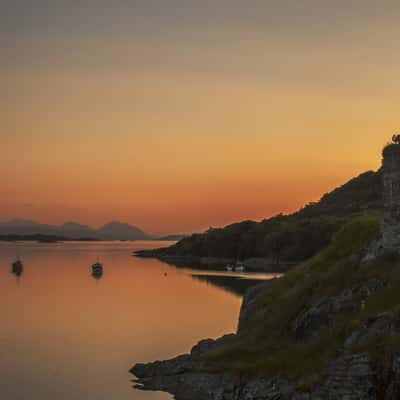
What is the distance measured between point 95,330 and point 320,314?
40033mm

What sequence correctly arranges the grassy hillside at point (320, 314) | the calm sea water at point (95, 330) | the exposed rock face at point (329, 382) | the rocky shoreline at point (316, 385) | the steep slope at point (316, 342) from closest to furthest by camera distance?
the exposed rock face at point (329, 382)
the rocky shoreline at point (316, 385)
the steep slope at point (316, 342)
the grassy hillside at point (320, 314)
the calm sea water at point (95, 330)

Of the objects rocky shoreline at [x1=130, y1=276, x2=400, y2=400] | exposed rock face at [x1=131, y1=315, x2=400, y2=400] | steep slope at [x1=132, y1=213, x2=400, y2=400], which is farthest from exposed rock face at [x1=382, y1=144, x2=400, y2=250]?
exposed rock face at [x1=131, y1=315, x2=400, y2=400]

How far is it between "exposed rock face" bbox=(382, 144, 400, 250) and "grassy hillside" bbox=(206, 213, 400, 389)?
1.12m

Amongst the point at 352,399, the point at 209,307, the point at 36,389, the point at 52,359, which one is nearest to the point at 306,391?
the point at 352,399

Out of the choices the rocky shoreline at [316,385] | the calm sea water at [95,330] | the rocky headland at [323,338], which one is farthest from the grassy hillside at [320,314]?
the calm sea water at [95,330]

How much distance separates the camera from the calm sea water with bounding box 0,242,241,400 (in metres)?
47.3

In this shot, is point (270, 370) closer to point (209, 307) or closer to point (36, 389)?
point (36, 389)

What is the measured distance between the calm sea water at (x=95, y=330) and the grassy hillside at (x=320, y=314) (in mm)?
7418

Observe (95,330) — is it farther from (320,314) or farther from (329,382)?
(329,382)

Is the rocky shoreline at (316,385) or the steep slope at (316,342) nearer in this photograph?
the rocky shoreline at (316,385)

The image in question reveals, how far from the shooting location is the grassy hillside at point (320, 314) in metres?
34.2

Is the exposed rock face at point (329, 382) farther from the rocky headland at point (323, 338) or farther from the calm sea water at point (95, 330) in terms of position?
the calm sea water at point (95, 330)

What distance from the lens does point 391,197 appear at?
125 feet

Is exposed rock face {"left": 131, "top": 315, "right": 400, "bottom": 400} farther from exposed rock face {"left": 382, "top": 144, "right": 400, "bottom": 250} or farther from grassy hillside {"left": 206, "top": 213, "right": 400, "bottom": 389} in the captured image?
exposed rock face {"left": 382, "top": 144, "right": 400, "bottom": 250}
